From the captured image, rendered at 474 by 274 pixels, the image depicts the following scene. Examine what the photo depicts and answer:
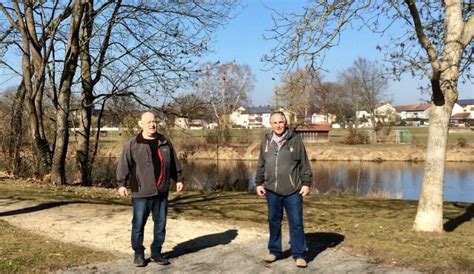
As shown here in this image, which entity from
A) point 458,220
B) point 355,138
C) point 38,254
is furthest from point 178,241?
point 355,138

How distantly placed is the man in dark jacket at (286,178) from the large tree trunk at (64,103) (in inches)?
470

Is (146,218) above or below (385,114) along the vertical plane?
below

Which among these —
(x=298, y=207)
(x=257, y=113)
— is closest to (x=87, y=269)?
(x=298, y=207)

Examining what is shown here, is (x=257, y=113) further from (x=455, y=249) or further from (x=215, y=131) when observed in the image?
(x=455, y=249)

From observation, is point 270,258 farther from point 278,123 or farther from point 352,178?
point 352,178

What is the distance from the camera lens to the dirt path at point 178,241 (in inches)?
270

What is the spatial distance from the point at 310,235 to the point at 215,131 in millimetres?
32650

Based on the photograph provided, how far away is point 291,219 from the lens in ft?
23.1

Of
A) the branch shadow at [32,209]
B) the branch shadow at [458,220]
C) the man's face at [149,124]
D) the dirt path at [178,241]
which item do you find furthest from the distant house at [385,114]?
the man's face at [149,124]

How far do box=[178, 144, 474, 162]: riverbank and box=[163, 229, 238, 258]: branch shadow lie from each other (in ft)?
96.7

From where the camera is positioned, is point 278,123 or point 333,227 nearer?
point 278,123

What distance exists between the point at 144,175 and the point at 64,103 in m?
11.6

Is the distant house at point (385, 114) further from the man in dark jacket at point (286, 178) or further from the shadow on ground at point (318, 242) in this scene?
the man in dark jacket at point (286, 178)

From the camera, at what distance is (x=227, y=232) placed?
898cm
